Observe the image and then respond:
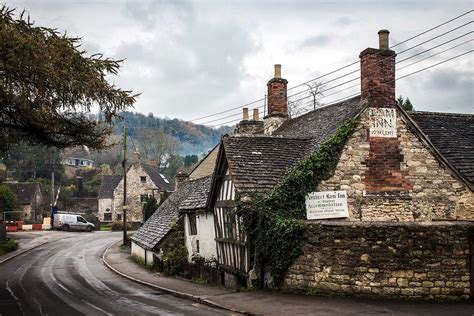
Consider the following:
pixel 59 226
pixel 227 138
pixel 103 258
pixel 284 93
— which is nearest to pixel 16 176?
pixel 59 226

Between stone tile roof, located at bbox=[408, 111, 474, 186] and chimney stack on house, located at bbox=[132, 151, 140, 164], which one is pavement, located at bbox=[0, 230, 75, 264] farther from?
stone tile roof, located at bbox=[408, 111, 474, 186]

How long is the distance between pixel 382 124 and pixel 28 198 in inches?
2331

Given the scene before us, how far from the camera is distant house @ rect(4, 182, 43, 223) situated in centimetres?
6544

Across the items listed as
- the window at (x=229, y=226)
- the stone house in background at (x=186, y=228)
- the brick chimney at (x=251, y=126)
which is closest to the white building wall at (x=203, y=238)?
the stone house in background at (x=186, y=228)

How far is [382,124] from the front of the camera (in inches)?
669

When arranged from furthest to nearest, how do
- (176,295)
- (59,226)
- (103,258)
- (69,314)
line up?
(59,226), (103,258), (176,295), (69,314)

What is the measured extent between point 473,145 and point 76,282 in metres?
16.3

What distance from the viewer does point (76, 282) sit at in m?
19.9

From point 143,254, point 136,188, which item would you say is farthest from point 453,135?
point 136,188

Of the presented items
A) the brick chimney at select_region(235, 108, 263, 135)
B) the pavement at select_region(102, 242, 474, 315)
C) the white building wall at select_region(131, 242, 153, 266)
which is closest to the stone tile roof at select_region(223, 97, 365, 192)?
the pavement at select_region(102, 242, 474, 315)

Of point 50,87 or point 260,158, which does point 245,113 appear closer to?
point 260,158

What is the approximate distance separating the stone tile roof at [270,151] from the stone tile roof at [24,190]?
54.8 meters

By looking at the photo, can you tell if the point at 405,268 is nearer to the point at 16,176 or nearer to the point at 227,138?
the point at 227,138

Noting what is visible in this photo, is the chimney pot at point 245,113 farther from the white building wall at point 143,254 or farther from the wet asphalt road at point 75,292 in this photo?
the wet asphalt road at point 75,292
